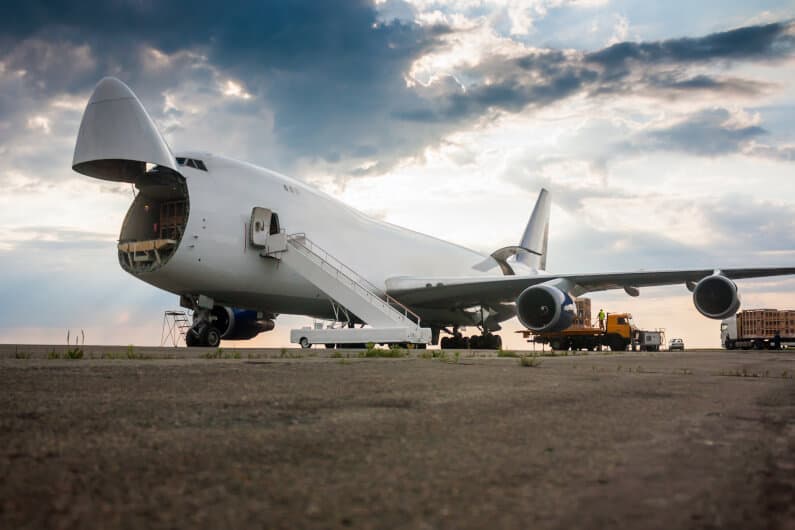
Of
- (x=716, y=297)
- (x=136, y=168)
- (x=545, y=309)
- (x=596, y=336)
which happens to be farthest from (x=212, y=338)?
(x=596, y=336)

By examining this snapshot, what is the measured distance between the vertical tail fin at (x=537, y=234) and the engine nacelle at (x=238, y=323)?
1435 centimetres

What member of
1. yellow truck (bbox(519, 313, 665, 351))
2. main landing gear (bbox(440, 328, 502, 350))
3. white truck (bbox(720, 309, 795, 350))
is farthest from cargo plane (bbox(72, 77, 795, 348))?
white truck (bbox(720, 309, 795, 350))

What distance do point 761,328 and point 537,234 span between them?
48.6 ft

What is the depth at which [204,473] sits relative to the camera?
164 cm

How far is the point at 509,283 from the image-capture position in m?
17.9

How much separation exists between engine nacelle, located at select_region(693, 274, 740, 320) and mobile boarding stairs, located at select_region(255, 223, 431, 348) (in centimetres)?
675

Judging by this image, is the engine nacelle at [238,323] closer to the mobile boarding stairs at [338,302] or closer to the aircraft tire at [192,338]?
the aircraft tire at [192,338]

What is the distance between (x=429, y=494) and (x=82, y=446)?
1172 mm

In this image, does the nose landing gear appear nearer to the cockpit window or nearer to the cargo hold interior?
the cargo hold interior

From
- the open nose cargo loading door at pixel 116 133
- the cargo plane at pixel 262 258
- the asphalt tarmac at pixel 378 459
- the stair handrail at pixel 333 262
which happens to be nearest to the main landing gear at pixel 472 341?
the cargo plane at pixel 262 258

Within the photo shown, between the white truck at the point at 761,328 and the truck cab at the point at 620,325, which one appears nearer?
the truck cab at the point at 620,325

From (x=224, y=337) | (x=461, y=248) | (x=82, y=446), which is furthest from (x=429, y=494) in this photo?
(x=461, y=248)

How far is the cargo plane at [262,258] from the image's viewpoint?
13.3 meters

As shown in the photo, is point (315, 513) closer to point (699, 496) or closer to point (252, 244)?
point (699, 496)
